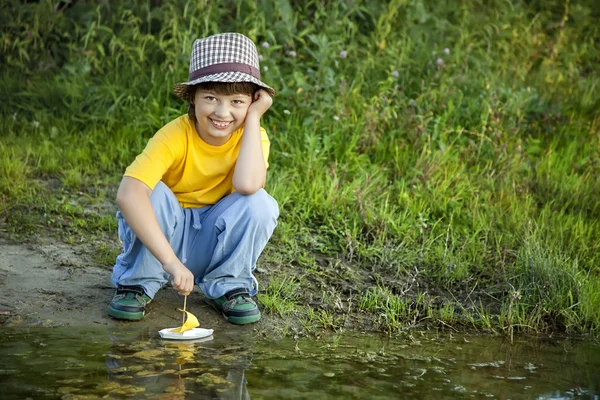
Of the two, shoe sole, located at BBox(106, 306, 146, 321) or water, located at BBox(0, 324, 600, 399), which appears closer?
water, located at BBox(0, 324, 600, 399)

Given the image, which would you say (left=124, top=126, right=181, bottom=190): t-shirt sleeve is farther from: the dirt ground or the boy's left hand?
the dirt ground

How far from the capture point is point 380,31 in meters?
6.58

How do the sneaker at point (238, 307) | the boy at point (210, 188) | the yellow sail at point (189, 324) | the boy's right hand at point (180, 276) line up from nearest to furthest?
the boy's right hand at point (180, 276) → the yellow sail at point (189, 324) → the boy at point (210, 188) → the sneaker at point (238, 307)

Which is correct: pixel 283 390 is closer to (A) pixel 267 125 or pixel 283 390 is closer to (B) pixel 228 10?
(A) pixel 267 125

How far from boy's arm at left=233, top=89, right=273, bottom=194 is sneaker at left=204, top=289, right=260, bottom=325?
19.0 inches

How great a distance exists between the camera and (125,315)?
3.71 meters

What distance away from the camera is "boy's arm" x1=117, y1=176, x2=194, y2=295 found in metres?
3.47

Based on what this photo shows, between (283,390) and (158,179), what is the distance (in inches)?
43.7

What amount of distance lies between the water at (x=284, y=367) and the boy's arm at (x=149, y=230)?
28 cm

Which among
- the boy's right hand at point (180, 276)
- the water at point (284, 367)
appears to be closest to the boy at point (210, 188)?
the boy's right hand at point (180, 276)

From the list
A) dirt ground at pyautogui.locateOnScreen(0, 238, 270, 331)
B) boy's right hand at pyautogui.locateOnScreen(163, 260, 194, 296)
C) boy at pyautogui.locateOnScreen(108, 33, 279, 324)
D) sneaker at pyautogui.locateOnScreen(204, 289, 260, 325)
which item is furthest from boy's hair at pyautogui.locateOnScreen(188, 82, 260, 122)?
dirt ground at pyautogui.locateOnScreen(0, 238, 270, 331)

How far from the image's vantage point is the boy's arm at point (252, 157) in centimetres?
371

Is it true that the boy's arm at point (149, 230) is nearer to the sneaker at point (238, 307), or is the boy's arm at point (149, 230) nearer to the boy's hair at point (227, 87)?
the sneaker at point (238, 307)

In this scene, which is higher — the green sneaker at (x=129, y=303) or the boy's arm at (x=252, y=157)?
the boy's arm at (x=252, y=157)
